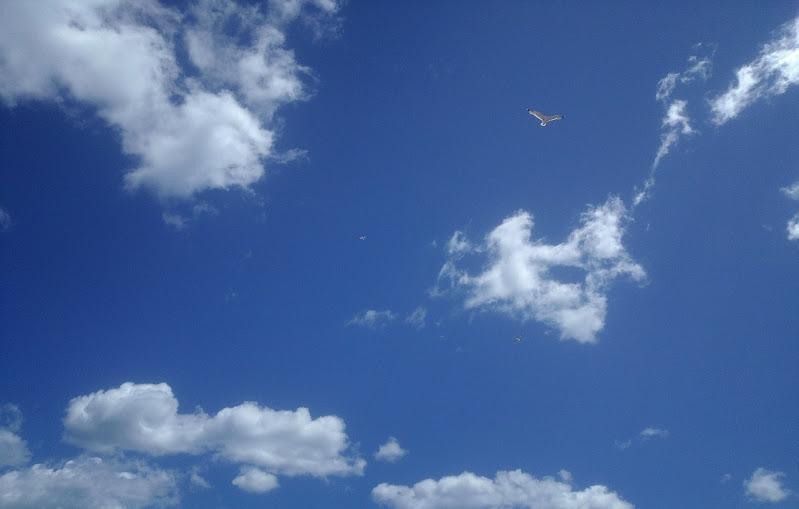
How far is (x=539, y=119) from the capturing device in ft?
331
